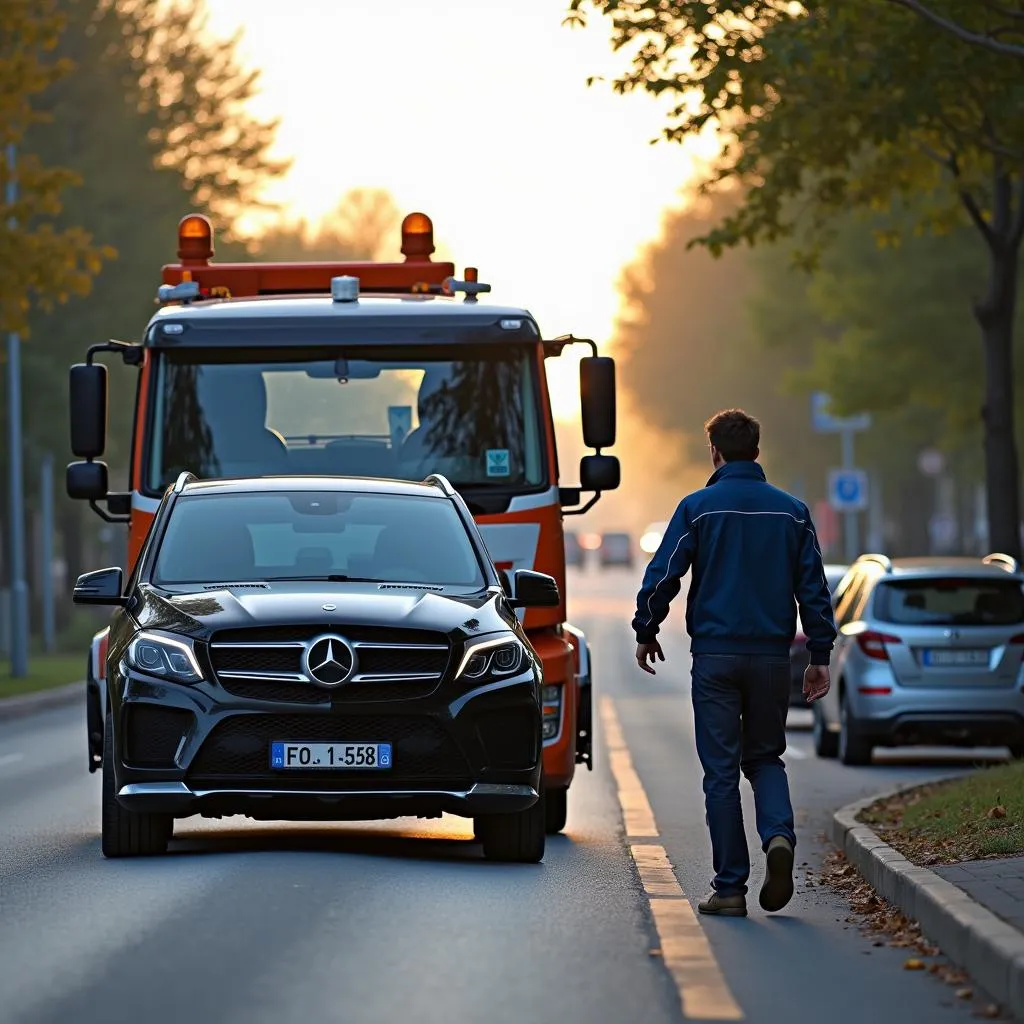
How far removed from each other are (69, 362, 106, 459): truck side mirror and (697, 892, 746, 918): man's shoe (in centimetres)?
576

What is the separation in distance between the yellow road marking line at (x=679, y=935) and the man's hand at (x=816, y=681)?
3.29 feet

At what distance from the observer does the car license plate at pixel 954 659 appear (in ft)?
70.5

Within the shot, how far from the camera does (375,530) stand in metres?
13.1

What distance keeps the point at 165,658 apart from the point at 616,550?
11218cm

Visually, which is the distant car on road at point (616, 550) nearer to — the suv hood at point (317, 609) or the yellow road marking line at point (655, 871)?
the yellow road marking line at point (655, 871)

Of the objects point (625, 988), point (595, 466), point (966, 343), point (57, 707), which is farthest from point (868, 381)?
point (625, 988)

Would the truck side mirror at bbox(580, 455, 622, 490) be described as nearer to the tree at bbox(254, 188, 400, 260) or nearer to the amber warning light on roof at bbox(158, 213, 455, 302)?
the amber warning light on roof at bbox(158, 213, 455, 302)

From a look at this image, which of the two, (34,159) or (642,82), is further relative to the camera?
(34,159)

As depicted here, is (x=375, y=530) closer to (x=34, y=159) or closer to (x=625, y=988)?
(x=625, y=988)

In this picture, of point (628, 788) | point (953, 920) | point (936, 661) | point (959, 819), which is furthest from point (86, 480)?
point (936, 661)

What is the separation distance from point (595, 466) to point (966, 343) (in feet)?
81.5

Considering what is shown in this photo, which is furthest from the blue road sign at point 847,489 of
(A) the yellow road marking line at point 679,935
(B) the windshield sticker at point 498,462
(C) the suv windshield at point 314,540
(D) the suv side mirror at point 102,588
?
(D) the suv side mirror at point 102,588

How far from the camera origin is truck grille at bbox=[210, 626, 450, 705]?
1167 centimetres

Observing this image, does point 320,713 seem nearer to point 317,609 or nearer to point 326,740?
point 326,740
